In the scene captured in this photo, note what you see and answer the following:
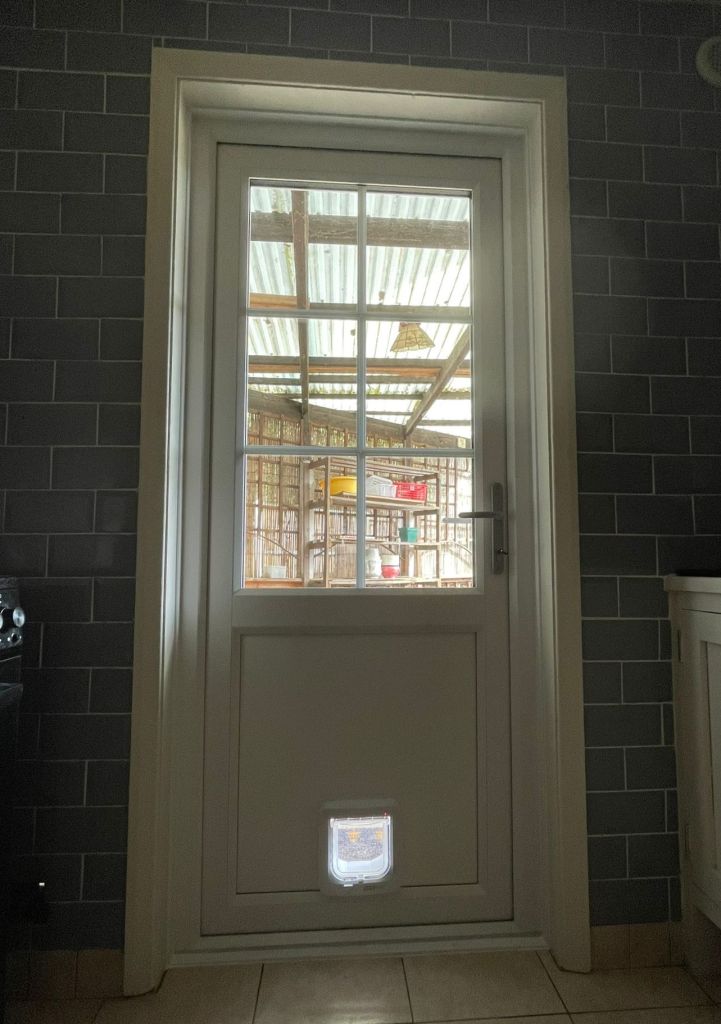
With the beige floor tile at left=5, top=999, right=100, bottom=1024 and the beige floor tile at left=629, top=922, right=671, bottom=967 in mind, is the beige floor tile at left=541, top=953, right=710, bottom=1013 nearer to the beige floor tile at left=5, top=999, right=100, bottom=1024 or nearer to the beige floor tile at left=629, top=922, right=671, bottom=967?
the beige floor tile at left=629, top=922, right=671, bottom=967

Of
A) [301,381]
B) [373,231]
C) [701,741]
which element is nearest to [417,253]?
[373,231]

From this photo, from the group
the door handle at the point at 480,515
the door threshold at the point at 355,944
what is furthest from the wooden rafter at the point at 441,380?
the door threshold at the point at 355,944

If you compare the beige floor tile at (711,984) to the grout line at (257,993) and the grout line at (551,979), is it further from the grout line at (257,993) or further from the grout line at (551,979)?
the grout line at (257,993)

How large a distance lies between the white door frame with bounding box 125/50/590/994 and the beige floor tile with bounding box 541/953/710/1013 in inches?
1.5

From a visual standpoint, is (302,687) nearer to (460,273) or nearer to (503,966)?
(503,966)

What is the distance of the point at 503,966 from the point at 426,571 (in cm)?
93

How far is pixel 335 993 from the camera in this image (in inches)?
52.0

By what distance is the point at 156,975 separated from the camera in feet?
4.41

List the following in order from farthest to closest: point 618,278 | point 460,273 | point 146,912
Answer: point 460,273 → point 618,278 → point 146,912

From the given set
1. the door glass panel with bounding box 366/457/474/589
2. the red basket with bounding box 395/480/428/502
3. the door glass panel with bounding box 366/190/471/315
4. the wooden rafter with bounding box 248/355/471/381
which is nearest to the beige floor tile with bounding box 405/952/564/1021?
the door glass panel with bounding box 366/457/474/589

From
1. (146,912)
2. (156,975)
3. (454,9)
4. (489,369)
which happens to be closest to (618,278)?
(489,369)

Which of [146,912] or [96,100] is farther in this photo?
[96,100]

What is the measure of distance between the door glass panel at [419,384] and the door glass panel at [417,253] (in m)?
0.07

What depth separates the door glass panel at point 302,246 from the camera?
163cm
